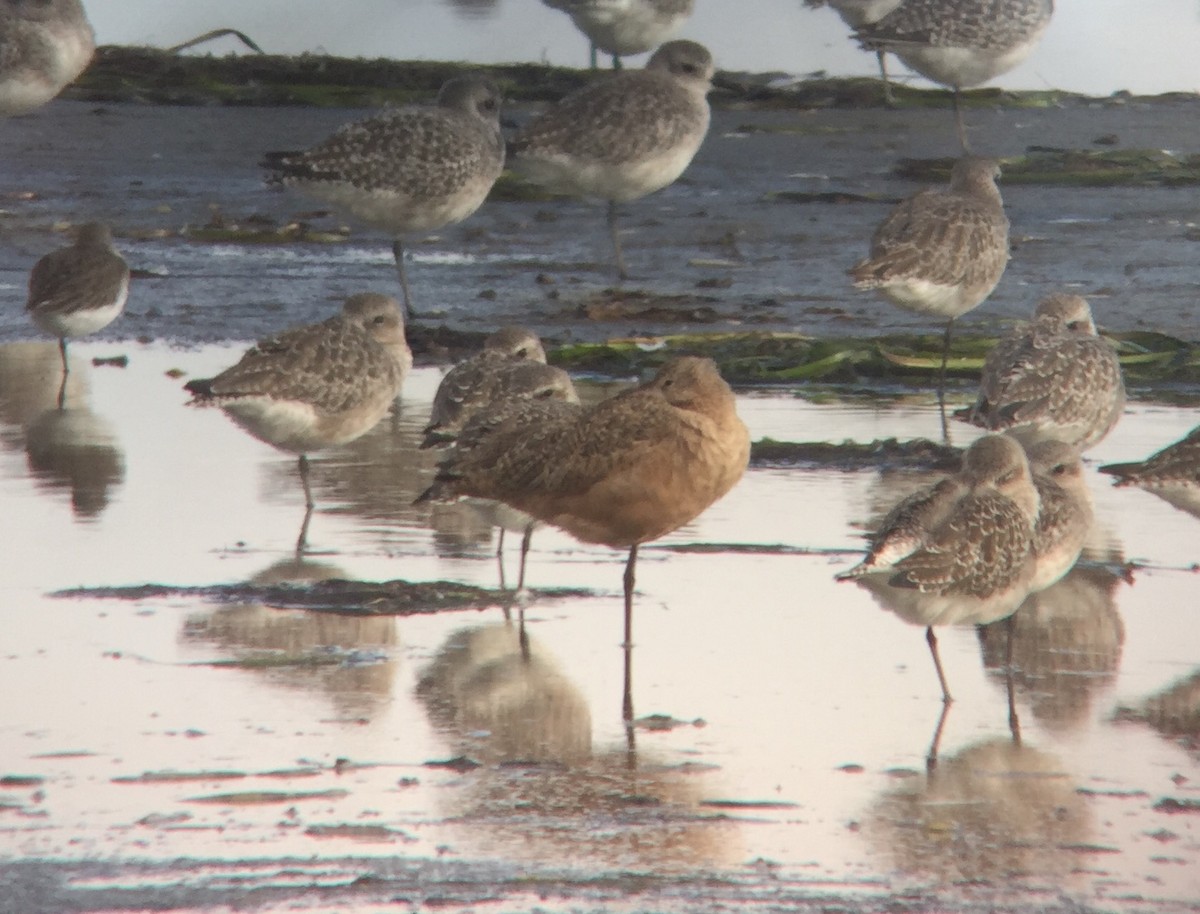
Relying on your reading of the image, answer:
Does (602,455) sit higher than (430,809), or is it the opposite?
(602,455)

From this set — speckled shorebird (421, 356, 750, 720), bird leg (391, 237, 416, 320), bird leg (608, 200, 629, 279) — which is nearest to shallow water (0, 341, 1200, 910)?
speckled shorebird (421, 356, 750, 720)

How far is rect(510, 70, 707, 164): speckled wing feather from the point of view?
54.3 feet

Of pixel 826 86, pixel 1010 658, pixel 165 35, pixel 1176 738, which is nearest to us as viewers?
pixel 1176 738

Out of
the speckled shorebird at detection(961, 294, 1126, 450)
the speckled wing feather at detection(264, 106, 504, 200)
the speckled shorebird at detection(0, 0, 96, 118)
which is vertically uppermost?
the speckled shorebird at detection(0, 0, 96, 118)

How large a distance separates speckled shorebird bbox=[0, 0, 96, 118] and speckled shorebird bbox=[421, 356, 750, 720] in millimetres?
12636

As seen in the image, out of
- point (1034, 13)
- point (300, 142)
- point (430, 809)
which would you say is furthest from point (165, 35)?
point (430, 809)

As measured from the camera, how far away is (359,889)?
204 inches

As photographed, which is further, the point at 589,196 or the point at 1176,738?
the point at 589,196

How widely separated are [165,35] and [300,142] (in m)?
8.07

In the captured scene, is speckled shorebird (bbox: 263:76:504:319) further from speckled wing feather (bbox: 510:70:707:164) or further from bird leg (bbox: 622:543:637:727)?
bird leg (bbox: 622:543:637:727)

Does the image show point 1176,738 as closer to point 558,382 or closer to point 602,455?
point 602,455

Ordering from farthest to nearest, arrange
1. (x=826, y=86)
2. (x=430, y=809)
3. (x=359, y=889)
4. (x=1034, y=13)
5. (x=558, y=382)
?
(x=826, y=86) → (x=1034, y=13) → (x=558, y=382) → (x=430, y=809) → (x=359, y=889)

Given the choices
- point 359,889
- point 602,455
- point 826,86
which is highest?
point 826,86

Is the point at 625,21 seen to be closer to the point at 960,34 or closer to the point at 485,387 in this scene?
the point at 960,34
